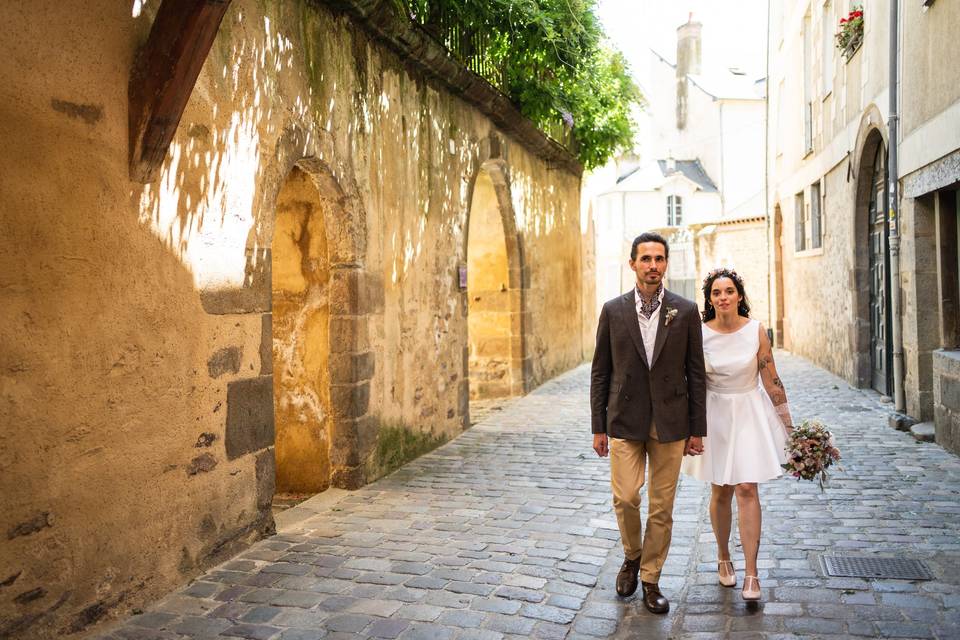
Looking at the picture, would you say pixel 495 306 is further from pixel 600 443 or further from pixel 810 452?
pixel 810 452

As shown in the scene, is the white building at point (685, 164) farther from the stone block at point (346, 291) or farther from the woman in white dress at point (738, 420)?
the woman in white dress at point (738, 420)

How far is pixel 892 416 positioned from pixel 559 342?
23.2 feet

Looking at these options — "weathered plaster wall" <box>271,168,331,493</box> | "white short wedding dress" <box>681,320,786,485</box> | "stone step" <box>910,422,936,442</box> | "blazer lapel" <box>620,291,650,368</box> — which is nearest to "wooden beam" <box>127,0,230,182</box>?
"blazer lapel" <box>620,291,650,368</box>

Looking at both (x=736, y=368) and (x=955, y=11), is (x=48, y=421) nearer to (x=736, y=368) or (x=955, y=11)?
(x=736, y=368)

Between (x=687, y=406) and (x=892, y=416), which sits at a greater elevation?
(x=687, y=406)

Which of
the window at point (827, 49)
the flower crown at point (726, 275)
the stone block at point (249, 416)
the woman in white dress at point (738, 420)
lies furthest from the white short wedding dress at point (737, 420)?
the window at point (827, 49)

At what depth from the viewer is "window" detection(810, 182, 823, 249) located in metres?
15.2

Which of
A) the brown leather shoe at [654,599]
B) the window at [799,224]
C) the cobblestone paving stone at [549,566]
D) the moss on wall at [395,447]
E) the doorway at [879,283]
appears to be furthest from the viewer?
the window at [799,224]

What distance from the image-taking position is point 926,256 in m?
8.31

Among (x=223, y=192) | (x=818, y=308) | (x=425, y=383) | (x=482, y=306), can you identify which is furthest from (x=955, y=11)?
(x=818, y=308)

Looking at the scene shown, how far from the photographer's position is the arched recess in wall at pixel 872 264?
34.8 ft

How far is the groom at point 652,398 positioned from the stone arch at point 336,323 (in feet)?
9.31

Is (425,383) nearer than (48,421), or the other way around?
(48,421)

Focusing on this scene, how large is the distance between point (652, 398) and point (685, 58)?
41.7 m
